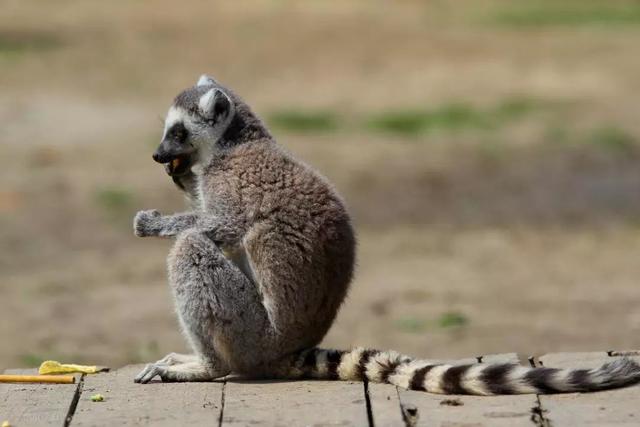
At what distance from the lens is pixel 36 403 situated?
6391 millimetres

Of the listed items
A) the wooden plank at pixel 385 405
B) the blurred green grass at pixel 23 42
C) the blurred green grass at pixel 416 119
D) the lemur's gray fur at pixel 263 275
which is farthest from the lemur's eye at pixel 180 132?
the blurred green grass at pixel 23 42

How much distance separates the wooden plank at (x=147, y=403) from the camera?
601 centimetres

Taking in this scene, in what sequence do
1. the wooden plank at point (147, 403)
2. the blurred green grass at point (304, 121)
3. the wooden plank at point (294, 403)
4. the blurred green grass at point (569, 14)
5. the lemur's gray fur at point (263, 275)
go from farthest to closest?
the blurred green grass at point (569, 14) < the blurred green grass at point (304, 121) < the lemur's gray fur at point (263, 275) < the wooden plank at point (147, 403) < the wooden plank at point (294, 403)

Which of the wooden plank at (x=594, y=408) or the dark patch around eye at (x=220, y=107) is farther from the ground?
the dark patch around eye at (x=220, y=107)

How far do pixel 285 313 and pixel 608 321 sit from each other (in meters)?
4.86

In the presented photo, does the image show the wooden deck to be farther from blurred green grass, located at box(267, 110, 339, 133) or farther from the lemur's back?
blurred green grass, located at box(267, 110, 339, 133)

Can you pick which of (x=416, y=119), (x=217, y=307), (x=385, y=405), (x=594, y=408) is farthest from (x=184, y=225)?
(x=416, y=119)

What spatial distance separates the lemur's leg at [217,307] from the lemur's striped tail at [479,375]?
1.50 feet

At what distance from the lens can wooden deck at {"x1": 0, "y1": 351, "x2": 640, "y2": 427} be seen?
231 inches

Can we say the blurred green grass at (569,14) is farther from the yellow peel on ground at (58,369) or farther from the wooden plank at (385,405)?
the wooden plank at (385,405)

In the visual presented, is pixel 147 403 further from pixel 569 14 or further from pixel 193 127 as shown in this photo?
pixel 569 14

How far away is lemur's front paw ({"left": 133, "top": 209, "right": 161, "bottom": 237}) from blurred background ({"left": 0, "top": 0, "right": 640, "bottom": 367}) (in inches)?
132

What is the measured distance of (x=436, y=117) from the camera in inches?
763

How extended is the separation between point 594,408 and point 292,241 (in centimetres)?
159
